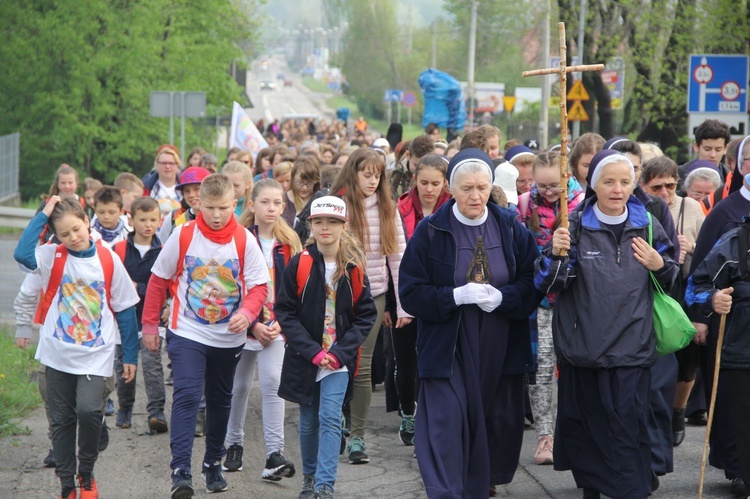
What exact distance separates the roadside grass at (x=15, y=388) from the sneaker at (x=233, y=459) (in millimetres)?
1896

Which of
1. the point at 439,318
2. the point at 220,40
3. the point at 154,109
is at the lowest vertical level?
the point at 439,318

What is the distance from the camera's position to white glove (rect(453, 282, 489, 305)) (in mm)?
6258

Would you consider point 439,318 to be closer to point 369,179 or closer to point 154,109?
point 369,179

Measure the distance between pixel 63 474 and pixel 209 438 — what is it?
88 centimetres

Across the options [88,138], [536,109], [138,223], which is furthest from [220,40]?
[536,109]

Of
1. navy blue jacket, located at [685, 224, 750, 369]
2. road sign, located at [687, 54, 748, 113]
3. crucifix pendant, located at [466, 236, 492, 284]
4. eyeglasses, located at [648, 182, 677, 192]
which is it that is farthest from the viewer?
road sign, located at [687, 54, 748, 113]

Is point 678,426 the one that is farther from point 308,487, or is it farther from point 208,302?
point 208,302

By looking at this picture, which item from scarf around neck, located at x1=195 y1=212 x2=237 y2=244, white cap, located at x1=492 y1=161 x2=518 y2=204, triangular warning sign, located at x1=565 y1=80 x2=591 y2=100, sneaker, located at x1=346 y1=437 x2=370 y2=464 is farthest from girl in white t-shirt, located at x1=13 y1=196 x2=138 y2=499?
triangular warning sign, located at x1=565 y1=80 x2=591 y2=100

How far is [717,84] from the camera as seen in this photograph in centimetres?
1628

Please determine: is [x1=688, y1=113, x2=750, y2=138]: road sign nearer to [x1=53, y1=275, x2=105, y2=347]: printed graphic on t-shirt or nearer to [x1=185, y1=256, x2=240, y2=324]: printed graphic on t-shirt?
[x1=185, y1=256, x2=240, y2=324]: printed graphic on t-shirt

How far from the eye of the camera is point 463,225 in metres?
6.45

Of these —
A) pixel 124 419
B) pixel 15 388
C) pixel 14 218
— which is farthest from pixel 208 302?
pixel 14 218

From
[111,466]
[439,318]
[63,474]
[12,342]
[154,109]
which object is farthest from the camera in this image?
[154,109]

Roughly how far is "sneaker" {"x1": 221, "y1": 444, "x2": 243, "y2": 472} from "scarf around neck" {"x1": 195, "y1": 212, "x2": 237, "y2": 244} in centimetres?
156
